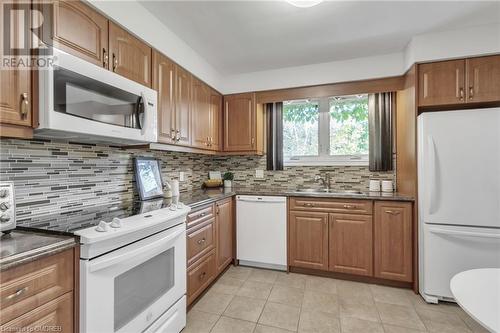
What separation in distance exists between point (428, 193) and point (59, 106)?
8.78ft

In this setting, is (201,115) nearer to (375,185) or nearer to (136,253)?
(136,253)

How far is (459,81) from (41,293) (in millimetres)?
3207

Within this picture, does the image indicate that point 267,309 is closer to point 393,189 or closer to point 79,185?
point 79,185

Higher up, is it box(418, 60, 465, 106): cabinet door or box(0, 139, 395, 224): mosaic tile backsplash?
box(418, 60, 465, 106): cabinet door

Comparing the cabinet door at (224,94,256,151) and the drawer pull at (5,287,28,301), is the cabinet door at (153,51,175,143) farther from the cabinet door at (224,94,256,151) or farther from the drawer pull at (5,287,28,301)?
the drawer pull at (5,287,28,301)

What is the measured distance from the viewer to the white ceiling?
A: 185cm

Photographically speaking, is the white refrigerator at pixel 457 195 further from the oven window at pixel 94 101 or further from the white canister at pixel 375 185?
the oven window at pixel 94 101

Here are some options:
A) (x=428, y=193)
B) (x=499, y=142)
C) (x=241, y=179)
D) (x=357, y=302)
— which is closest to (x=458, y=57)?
(x=499, y=142)

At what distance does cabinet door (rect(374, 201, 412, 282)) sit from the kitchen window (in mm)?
785

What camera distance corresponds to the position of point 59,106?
1.17 m

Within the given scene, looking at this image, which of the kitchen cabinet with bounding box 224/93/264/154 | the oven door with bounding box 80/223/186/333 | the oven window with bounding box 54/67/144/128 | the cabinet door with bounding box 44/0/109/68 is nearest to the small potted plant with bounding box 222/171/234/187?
the kitchen cabinet with bounding box 224/93/264/154

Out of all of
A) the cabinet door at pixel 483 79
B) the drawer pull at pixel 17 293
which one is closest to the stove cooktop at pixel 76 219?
the drawer pull at pixel 17 293

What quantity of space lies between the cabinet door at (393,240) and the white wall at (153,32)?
2.33 metres

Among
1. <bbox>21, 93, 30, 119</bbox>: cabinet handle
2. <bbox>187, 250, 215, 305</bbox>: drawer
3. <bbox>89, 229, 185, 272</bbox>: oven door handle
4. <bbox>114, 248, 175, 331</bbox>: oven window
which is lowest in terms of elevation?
<bbox>187, 250, 215, 305</bbox>: drawer
